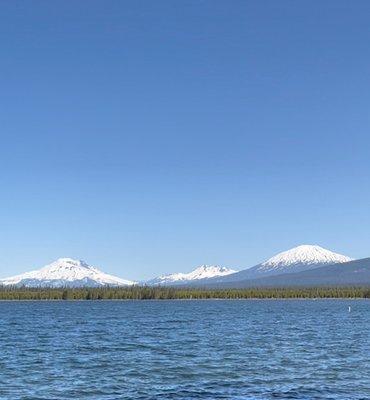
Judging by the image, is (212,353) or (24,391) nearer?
(24,391)

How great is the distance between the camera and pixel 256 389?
1468 inches

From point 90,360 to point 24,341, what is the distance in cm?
2073

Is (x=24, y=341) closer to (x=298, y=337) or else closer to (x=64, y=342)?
(x=64, y=342)

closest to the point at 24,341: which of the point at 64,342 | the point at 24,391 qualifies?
the point at 64,342

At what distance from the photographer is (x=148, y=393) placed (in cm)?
3606

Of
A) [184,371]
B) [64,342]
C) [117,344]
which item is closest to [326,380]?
[184,371]

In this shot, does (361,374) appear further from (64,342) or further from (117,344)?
(64,342)

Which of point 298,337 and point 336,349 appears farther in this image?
point 298,337

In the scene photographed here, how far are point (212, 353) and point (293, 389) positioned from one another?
18250 millimetres

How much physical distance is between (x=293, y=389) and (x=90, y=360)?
18217 millimetres

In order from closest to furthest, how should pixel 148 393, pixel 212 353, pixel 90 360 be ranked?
pixel 148 393 → pixel 90 360 → pixel 212 353

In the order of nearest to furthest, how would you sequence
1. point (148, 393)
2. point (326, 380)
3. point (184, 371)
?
point (148, 393) → point (326, 380) → point (184, 371)

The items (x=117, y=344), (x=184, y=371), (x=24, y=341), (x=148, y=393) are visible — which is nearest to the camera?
(x=148, y=393)

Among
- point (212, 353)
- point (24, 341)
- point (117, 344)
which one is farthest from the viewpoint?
point (24, 341)
